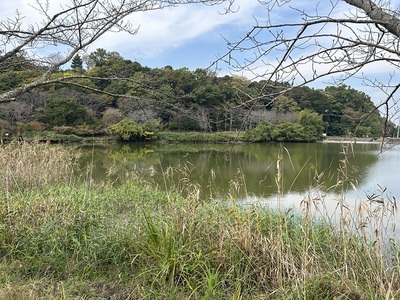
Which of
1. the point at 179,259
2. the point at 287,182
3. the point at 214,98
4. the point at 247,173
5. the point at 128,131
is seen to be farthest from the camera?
the point at 128,131

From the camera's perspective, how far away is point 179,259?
2.17 m

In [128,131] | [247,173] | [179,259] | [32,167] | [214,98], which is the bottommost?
[247,173]

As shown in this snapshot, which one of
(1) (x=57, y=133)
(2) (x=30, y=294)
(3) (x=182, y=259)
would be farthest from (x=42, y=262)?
(1) (x=57, y=133)

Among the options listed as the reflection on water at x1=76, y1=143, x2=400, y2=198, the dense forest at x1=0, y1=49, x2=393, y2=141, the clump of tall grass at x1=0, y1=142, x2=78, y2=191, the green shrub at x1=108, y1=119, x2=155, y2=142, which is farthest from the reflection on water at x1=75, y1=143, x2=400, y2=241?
the green shrub at x1=108, y1=119, x2=155, y2=142

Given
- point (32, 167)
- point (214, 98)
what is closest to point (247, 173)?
point (32, 167)

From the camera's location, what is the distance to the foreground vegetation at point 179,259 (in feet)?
6.27

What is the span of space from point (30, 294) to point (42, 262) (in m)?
0.58

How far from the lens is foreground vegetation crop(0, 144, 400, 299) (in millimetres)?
1911

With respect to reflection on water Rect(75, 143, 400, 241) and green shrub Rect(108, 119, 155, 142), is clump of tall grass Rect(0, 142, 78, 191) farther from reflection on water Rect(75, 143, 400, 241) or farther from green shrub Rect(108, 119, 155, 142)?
green shrub Rect(108, 119, 155, 142)

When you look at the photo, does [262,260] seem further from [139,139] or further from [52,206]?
[139,139]

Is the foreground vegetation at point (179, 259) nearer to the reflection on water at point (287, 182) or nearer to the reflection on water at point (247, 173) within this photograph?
the reflection on water at point (287, 182)

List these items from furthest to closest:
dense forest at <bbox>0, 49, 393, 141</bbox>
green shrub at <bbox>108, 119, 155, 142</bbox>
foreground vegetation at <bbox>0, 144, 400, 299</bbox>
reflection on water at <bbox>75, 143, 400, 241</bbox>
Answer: green shrub at <bbox>108, 119, 155, 142</bbox>, reflection on water at <bbox>75, 143, 400, 241</bbox>, foreground vegetation at <bbox>0, 144, 400, 299</bbox>, dense forest at <bbox>0, 49, 393, 141</bbox>

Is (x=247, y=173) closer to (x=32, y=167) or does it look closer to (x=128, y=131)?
(x=32, y=167)

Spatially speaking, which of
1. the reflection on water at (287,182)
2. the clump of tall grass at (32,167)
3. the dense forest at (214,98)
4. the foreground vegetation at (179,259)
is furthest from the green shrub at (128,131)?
the foreground vegetation at (179,259)
